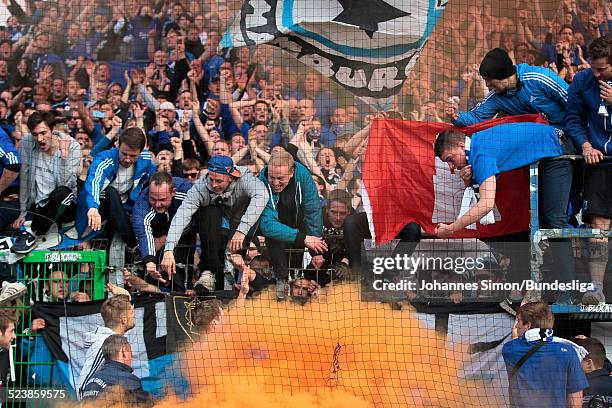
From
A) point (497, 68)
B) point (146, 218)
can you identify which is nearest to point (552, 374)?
point (497, 68)

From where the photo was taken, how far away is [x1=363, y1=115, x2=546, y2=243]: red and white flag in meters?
8.61

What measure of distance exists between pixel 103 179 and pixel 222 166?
1.23 metres

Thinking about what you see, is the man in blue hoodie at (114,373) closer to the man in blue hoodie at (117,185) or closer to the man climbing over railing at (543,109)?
the man in blue hoodie at (117,185)

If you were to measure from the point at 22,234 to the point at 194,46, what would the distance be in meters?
3.35

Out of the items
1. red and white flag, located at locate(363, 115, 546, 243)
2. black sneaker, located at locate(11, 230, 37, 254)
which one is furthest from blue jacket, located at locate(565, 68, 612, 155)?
black sneaker, located at locate(11, 230, 37, 254)

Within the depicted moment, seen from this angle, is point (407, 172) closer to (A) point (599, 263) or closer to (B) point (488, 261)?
(B) point (488, 261)

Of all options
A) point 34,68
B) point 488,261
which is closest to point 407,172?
point 488,261

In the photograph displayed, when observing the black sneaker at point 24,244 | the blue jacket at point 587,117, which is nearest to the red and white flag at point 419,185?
the blue jacket at point 587,117

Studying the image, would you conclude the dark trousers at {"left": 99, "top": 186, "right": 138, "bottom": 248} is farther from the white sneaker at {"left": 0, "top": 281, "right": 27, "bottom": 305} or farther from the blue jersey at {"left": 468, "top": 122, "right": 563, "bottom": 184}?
the blue jersey at {"left": 468, "top": 122, "right": 563, "bottom": 184}

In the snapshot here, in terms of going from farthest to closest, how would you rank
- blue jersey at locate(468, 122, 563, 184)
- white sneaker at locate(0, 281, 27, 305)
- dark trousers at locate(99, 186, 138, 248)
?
1. dark trousers at locate(99, 186, 138, 248)
2. white sneaker at locate(0, 281, 27, 305)
3. blue jersey at locate(468, 122, 563, 184)

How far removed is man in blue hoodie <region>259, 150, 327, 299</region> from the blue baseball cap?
32 cm

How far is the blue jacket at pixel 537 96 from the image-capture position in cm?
849

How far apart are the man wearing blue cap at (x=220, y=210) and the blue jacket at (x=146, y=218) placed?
0.15 m

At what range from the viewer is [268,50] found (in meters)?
11.2
